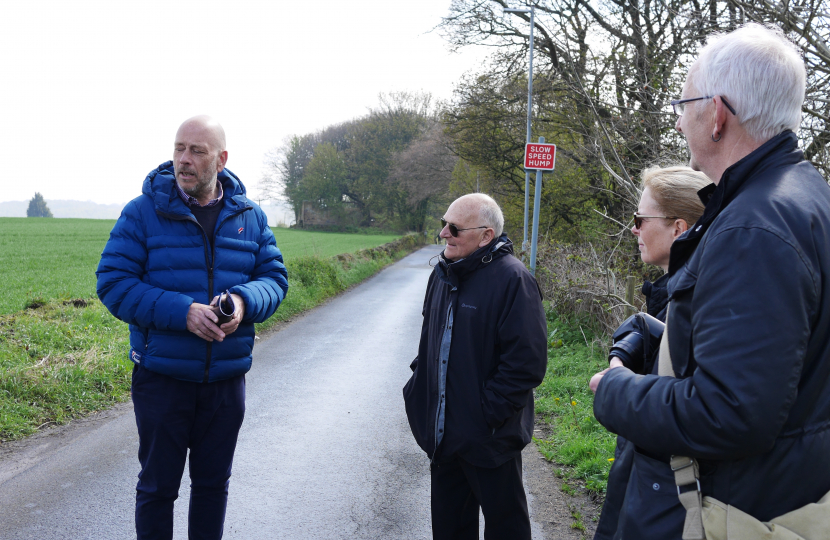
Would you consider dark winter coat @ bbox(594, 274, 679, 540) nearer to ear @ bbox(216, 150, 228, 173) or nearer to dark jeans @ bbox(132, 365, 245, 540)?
dark jeans @ bbox(132, 365, 245, 540)

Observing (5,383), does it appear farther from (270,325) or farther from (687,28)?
(687,28)

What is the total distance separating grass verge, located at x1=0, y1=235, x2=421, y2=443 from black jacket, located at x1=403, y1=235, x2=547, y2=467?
4246mm

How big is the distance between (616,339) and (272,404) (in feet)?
16.5

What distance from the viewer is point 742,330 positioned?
1249 millimetres

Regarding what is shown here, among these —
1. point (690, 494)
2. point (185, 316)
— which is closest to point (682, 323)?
point (690, 494)

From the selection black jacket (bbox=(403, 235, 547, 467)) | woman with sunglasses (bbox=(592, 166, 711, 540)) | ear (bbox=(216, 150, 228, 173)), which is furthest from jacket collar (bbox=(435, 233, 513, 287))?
ear (bbox=(216, 150, 228, 173))

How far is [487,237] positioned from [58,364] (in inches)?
215

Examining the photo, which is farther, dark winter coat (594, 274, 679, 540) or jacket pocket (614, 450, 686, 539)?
dark winter coat (594, 274, 679, 540)

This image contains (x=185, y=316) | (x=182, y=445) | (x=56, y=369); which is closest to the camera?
(x=185, y=316)

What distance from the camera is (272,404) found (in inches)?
247

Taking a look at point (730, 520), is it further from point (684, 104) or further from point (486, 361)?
point (486, 361)

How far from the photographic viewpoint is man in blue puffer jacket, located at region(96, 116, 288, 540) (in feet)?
9.39

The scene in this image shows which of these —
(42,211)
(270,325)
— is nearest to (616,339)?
(270,325)

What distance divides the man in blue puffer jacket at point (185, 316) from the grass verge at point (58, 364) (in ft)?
10.1
